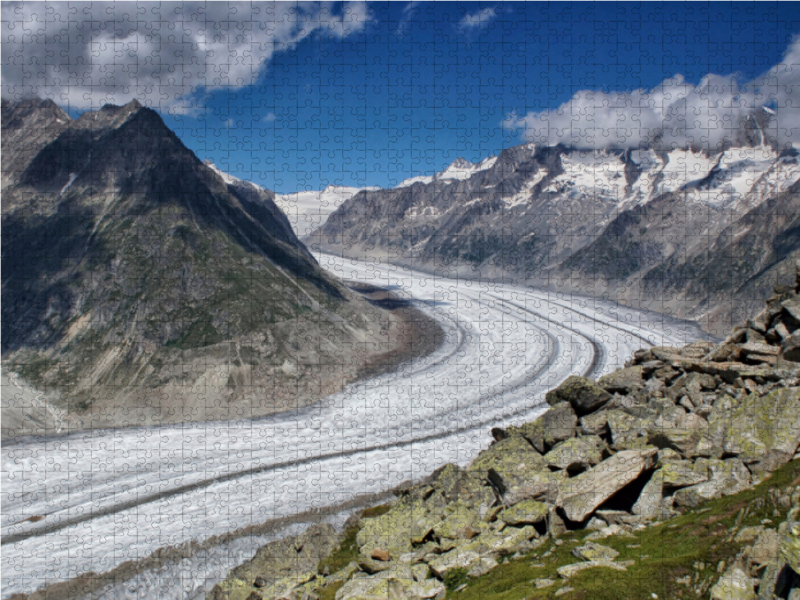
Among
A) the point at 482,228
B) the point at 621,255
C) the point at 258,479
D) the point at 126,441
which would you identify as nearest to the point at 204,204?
the point at 126,441

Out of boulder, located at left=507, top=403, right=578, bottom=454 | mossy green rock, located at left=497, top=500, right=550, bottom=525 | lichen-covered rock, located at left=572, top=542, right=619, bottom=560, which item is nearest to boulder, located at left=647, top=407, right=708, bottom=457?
boulder, located at left=507, top=403, right=578, bottom=454

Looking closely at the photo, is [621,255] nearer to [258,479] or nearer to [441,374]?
[441,374]

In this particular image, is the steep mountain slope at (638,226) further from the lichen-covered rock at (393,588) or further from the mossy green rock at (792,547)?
the mossy green rock at (792,547)

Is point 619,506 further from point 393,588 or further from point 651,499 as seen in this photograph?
point 393,588

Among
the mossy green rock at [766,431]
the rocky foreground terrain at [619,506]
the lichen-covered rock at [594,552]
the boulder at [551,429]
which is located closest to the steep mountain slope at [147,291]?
the rocky foreground terrain at [619,506]

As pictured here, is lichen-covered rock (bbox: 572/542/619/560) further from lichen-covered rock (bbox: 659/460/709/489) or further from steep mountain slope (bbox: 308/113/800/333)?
steep mountain slope (bbox: 308/113/800/333)
